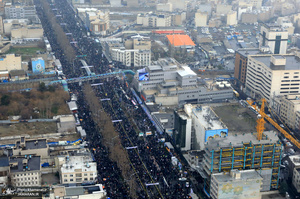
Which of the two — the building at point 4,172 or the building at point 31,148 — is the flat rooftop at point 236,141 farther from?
the building at point 4,172

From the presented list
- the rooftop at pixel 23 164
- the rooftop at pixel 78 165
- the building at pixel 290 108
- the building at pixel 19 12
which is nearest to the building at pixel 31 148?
the rooftop at pixel 23 164

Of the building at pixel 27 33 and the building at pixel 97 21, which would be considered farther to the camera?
the building at pixel 97 21

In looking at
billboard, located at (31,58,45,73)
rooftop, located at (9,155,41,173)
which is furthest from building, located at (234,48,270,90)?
rooftop, located at (9,155,41,173)

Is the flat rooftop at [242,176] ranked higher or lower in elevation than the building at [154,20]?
lower

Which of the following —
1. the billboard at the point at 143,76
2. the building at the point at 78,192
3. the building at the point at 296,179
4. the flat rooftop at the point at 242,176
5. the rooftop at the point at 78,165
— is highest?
the billboard at the point at 143,76

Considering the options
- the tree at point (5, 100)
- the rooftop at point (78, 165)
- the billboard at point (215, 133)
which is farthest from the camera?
the tree at point (5, 100)

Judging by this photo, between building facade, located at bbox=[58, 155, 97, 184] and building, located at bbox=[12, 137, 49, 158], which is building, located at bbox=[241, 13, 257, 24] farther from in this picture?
building facade, located at bbox=[58, 155, 97, 184]

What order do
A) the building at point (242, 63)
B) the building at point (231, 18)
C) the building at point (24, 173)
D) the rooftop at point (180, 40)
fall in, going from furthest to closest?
the building at point (231, 18), the rooftop at point (180, 40), the building at point (242, 63), the building at point (24, 173)

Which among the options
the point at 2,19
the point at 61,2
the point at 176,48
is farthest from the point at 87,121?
the point at 61,2

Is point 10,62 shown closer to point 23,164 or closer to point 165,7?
point 23,164
